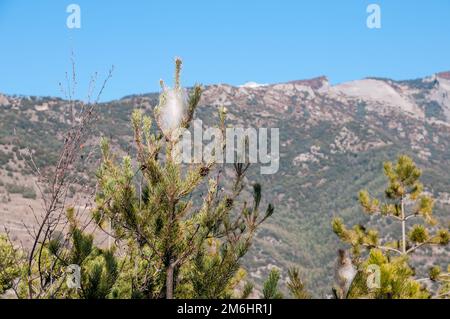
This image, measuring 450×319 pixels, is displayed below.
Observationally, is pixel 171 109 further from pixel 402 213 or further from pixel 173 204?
pixel 402 213

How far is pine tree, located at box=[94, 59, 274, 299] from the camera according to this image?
5848mm

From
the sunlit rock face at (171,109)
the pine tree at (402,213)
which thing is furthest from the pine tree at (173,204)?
the pine tree at (402,213)

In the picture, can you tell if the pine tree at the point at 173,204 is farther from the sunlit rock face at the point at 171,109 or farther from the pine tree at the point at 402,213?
the pine tree at the point at 402,213

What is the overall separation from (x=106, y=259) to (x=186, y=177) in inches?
48.7

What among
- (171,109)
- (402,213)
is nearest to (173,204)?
(171,109)

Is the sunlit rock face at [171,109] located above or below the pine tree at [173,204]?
above

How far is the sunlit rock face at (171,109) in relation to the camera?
19.9 ft

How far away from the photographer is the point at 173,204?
5988mm

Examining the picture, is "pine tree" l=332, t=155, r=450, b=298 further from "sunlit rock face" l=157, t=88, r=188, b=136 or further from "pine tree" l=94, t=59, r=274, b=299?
"sunlit rock face" l=157, t=88, r=188, b=136

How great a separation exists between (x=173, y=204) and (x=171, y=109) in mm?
1084

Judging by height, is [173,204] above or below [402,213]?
above

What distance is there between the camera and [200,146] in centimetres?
596

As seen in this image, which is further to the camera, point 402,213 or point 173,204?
point 402,213

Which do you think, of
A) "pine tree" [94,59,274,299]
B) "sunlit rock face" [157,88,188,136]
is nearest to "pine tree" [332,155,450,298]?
"pine tree" [94,59,274,299]
